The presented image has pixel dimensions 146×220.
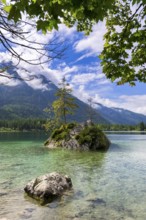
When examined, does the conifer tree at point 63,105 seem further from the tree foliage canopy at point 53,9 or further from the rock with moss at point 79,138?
the tree foliage canopy at point 53,9

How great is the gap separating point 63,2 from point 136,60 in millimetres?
6521

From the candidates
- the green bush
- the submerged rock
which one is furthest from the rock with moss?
the submerged rock

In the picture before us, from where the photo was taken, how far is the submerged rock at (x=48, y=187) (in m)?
15.3

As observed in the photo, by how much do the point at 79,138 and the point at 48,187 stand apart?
3677 cm

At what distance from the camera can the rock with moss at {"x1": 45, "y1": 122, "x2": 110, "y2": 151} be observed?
5084 cm

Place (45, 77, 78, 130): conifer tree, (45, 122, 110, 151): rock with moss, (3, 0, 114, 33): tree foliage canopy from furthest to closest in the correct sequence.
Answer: (45, 77, 78, 130): conifer tree, (45, 122, 110, 151): rock with moss, (3, 0, 114, 33): tree foliage canopy

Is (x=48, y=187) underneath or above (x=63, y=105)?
underneath

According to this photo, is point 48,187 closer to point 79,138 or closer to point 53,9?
point 53,9

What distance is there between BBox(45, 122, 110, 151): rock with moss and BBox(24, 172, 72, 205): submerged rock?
105ft

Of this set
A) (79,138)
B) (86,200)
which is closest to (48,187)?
(86,200)

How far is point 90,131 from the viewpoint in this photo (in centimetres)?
5353

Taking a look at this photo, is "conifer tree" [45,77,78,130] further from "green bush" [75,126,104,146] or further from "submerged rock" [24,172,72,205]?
"submerged rock" [24,172,72,205]

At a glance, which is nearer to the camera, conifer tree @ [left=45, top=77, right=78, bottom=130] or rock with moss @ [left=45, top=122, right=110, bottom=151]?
rock with moss @ [left=45, top=122, right=110, bottom=151]

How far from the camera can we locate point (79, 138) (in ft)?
172
